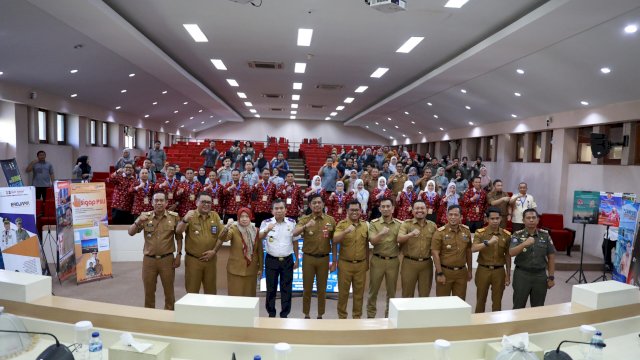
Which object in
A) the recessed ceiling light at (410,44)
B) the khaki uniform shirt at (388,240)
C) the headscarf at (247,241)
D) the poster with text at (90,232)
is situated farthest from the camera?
the recessed ceiling light at (410,44)

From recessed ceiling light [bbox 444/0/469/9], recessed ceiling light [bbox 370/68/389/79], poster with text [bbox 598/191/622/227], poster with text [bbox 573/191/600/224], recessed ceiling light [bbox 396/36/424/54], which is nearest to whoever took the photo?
recessed ceiling light [bbox 444/0/469/9]

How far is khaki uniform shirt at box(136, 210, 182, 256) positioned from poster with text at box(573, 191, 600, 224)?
6579mm

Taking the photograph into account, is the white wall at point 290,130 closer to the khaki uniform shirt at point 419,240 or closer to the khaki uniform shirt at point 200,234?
the khaki uniform shirt at point 200,234

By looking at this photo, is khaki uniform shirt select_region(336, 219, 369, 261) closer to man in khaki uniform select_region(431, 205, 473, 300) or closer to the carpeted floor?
man in khaki uniform select_region(431, 205, 473, 300)

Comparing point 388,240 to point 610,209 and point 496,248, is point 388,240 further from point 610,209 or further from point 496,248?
point 610,209

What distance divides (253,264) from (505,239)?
9.57 ft

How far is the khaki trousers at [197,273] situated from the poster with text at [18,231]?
6.57 ft

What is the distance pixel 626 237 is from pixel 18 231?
8333 mm

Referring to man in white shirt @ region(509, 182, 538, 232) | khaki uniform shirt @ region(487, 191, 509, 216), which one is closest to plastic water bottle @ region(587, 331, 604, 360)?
man in white shirt @ region(509, 182, 538, 232)

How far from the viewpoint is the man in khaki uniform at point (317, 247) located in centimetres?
474

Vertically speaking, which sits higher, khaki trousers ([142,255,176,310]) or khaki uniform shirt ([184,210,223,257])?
khaki uniform shirt ([184,210,223,257])

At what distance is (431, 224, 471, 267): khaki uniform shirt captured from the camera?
457 cm

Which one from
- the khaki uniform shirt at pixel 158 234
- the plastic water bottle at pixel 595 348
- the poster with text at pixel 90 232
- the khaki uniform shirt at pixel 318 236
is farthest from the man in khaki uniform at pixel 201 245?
the plastic water bottle at pixel 595 348

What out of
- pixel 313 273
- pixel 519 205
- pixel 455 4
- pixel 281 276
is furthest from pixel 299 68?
pixel 281 276
